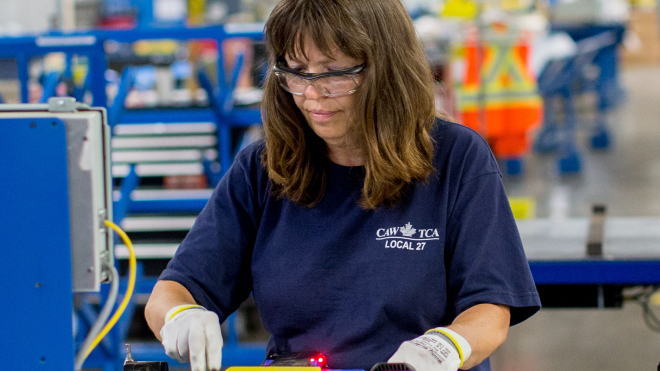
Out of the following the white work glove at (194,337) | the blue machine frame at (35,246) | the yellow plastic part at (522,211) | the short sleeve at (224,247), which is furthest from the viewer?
the yellow plastic part at (522,211)

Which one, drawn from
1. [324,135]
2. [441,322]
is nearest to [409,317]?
[441,322]

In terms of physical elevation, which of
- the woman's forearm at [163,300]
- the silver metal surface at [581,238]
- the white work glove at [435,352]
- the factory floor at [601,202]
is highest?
the white work glove at [435,352]

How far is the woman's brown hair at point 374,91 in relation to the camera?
1522 mm

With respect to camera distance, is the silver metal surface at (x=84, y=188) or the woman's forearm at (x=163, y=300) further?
the woman's forearm at (x=163, y=300)

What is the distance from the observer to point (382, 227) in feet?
5.21

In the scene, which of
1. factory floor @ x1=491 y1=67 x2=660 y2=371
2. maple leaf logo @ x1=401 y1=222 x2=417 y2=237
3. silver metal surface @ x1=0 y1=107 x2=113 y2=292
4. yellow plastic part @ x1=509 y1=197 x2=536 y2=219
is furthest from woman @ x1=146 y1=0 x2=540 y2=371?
factory floor @ x1=491 y1=67 x2=660 y2=371

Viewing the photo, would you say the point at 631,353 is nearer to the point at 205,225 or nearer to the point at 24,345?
the point at 205,225

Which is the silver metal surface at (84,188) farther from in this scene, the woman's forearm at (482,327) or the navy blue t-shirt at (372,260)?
the woman's forearm at (482,327)

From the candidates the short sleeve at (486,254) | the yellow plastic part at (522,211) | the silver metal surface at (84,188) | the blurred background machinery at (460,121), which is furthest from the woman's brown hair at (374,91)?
the yellow plastic part at (522,211)

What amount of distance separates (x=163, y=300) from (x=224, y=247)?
0.61 feet

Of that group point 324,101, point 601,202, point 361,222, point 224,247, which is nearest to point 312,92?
point 324,101

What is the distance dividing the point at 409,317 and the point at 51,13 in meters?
4.53

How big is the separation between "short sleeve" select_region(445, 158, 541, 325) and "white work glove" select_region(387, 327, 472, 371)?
156mm

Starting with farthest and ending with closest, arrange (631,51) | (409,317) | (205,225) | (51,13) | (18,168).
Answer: (631,51), (51,13), (205,225), (409,317), (18,168)
